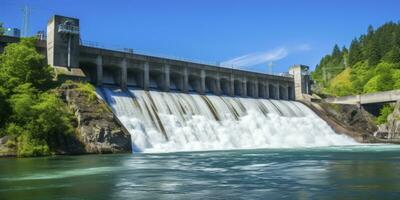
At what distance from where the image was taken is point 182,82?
58.2 m

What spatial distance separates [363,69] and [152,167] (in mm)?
105088

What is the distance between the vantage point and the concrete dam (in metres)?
44.3

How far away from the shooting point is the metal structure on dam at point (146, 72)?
45.1 meters

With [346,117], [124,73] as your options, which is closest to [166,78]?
[124,73]

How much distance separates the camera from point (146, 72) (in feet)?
177

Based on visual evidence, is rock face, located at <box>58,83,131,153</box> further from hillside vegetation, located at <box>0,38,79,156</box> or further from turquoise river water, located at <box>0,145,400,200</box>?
turquoise river water, located at <box>0,145,400,200</box>

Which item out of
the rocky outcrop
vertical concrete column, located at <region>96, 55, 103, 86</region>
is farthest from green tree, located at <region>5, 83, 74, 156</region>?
the rocky outcrop

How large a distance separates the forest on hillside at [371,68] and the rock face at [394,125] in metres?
23.1

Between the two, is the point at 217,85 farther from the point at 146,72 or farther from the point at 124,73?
the point at 124,73

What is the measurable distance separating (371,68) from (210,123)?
7533 centimetres

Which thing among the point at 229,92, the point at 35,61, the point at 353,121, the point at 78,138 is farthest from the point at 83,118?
the point at 353,121

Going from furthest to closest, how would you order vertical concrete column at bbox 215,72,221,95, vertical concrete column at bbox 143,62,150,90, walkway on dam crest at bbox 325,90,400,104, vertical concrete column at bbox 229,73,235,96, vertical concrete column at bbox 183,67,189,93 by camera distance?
walkway on dam crest at bbox 325,90,400,104, vertical concrete column at bbox 229,73,235,96, vertical concrete column at bbox 215,72,221,95, vertical concrete column at bbox 183,67,189,93, vertical concrete column at bbox 143,62,150,90

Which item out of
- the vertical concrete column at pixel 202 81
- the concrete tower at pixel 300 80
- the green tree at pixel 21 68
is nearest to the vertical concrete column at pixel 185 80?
the vertical concrete column at pixel 202 81

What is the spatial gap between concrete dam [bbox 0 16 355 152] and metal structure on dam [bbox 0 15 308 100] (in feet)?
0.32
